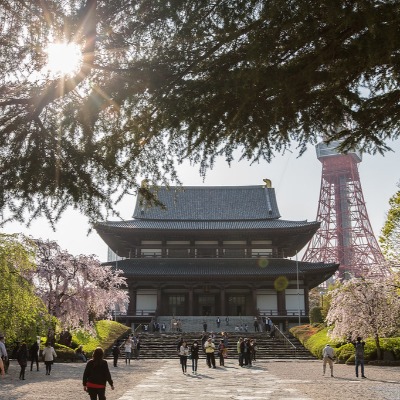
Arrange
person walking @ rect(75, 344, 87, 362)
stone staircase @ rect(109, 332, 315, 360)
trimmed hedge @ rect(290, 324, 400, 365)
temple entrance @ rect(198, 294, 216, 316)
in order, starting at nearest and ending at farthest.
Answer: trimmed hedge @ rect(290, 324, 400, 365), person walking @ rect(75, 344, 87, 362), stone staircase @ rect(109, 332, 315, 360), temple entrance @ rect(198, 294, 216, 316)

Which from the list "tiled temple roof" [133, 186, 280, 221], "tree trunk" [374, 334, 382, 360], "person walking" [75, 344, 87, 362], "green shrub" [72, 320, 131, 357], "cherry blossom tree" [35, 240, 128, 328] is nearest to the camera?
"tree trunk" [374, 334, 382, 360]

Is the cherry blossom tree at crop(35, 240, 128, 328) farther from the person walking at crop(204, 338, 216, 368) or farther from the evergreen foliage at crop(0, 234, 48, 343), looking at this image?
the person walking at crop(204, 338, 216, 368)

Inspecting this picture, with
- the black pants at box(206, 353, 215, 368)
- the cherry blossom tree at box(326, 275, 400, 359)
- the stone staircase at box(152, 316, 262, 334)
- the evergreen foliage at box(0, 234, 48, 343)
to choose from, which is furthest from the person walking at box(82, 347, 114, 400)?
the stone staircase at box(152, 316, 262, 334)

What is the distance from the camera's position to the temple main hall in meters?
50.6

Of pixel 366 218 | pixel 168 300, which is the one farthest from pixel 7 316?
pixel 366 218

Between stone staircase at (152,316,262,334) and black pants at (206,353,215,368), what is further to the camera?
stone staircase at (152,316,262,334)

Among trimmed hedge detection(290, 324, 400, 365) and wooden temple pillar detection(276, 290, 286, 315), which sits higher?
wooden temple pillar detection(276, 290, 286, 315)

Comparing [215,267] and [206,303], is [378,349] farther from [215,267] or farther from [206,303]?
[206,303]

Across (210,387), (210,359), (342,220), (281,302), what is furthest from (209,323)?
(342,220)

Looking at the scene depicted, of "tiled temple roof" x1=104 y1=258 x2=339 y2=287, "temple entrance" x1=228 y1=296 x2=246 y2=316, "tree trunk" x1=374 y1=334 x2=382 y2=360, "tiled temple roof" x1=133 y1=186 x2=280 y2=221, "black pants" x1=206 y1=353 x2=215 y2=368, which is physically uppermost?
"tiled temple roof" x1=133 y1=186 x2=280 y2=221

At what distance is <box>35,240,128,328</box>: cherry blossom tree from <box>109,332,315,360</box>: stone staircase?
171 inches

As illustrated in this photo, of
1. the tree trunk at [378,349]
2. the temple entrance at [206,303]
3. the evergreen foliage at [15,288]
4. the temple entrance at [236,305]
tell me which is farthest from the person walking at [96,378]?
the temple entrance at [206,303]

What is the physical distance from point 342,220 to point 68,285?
84.8 meters

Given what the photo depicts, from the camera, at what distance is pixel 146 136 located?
6.34 m
